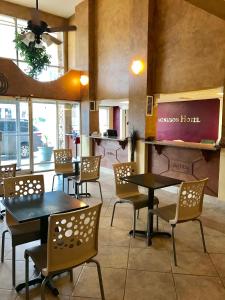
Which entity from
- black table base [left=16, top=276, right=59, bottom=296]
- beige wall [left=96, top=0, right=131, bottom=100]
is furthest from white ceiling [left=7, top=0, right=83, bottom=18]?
black table base [left=16, top=276, right=59, bottom=296]

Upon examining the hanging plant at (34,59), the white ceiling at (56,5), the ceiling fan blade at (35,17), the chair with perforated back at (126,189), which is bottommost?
the chair with perforated back at (126,189)

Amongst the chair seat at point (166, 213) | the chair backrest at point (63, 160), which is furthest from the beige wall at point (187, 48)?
the chair seat at point (166, 213)

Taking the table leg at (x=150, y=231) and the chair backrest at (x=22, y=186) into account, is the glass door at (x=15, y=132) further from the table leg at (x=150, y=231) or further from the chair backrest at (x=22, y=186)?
the table leg at (x=150, y=231)

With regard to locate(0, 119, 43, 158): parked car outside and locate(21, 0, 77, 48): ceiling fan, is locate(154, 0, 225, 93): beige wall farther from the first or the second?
locate(0, 119, 43, 158): parked car outside

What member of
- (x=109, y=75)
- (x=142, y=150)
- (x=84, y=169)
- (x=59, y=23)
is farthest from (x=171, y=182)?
(x=59, y=23)

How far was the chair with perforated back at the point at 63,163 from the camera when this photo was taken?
501cm

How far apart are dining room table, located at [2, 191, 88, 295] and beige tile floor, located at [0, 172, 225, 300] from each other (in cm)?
25

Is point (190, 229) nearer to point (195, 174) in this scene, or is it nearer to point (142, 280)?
point (142, 280)

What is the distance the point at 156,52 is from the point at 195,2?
2.76 m

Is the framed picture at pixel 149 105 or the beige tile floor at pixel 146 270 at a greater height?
the framed picture at pixel 149 105

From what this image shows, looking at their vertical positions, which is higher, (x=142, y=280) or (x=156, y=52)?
(x=156, y=52)

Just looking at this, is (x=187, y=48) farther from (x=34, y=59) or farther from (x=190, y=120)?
(x=34, y=59)

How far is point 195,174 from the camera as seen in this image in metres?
4.90

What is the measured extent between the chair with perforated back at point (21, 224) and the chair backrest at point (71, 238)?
706mm
